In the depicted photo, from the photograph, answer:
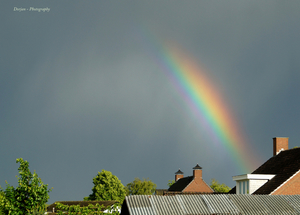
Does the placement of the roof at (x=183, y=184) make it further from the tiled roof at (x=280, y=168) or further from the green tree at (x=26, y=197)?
the green tree at (x=26, y=197)

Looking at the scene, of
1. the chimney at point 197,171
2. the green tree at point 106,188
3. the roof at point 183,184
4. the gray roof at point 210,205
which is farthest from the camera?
the roof at point 183,184

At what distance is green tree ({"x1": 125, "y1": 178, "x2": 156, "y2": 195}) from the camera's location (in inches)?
4466

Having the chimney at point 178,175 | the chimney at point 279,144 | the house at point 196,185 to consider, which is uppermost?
the chimney at point 178,175

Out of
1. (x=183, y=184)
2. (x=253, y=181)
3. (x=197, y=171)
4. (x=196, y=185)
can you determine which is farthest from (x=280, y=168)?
(x=183, y=184)

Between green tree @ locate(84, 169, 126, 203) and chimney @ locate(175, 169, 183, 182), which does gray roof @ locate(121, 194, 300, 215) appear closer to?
green tree @ locate(84, 169, 126, 203)

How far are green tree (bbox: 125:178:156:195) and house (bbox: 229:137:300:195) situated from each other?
6822cm

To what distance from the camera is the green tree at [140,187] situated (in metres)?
113

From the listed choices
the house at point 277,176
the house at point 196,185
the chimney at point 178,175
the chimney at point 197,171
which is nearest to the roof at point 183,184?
the house at point 196,185

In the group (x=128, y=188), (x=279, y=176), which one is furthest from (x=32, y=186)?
(x=128, y=188)

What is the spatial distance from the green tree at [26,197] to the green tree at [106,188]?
3113 inches

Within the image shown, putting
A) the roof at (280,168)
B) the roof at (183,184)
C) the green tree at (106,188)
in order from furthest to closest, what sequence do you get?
the roof at (183,184)
the green tree at (106,188)
the roof at (280,168)

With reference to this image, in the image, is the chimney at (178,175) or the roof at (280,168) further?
the chimney at (178,175)

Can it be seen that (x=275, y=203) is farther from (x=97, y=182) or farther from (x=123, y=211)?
(x=97, y=182)

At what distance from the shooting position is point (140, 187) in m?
114
